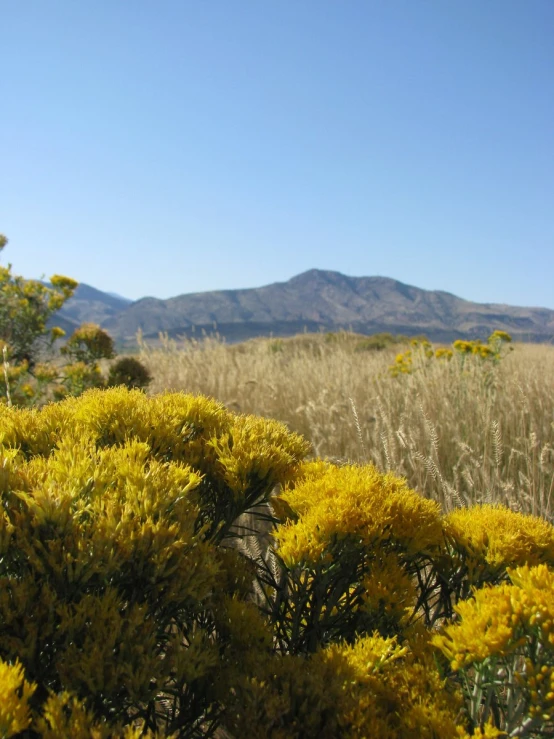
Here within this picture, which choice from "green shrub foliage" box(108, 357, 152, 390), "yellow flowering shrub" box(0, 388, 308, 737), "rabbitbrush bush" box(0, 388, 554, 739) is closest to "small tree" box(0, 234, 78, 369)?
"green shrub foliage" box(108, 357, 152, 390)

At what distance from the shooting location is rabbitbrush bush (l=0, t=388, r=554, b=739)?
1.22 metres

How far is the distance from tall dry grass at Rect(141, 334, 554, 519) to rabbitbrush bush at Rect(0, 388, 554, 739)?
2.32 m

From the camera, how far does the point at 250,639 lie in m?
1.58

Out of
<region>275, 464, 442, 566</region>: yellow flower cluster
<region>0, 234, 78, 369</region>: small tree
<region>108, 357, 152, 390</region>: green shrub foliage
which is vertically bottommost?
<region>275, 464, 442, 566</region>: yellow flower cluster

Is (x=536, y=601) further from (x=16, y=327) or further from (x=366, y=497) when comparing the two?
(x=16, y=327)

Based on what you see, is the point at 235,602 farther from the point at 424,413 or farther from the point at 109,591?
the point at 424,413

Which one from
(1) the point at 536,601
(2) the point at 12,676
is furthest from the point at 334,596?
(2) the point at 12,676

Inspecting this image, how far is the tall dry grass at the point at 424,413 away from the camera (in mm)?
4805

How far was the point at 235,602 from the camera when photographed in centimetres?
165

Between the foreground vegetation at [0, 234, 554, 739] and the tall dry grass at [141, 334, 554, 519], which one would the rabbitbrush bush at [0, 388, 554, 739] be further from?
the tall dry grass at [141, 334, 554, 519]

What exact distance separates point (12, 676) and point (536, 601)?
1106 millimetres

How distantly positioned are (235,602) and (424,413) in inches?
147

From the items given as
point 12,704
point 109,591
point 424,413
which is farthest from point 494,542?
point 424,413

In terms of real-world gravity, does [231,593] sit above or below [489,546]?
below
